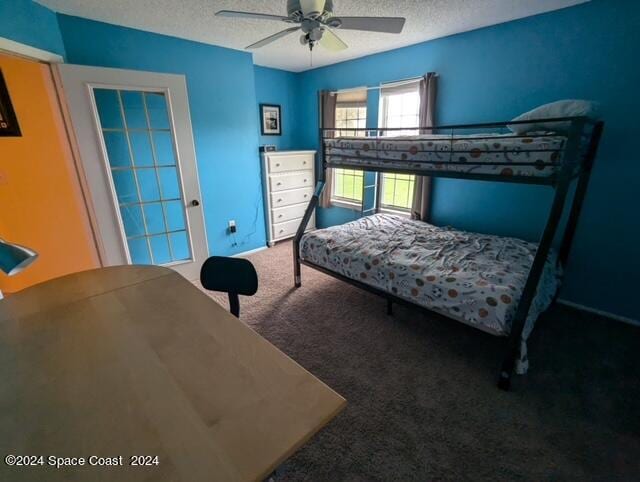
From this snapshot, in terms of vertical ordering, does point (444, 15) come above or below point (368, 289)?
above

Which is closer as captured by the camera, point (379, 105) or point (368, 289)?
point (368, 289)

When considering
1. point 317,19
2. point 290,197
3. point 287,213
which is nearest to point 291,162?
point 290,197

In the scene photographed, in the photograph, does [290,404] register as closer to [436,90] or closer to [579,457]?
[579,457]

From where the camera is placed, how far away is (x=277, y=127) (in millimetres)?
4297

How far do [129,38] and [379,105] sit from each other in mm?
2666

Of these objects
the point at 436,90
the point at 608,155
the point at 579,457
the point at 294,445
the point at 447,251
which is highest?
the point at 436,90

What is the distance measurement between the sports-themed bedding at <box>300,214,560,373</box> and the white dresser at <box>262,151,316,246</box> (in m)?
1.31

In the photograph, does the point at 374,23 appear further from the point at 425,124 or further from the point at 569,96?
the point at 569,96

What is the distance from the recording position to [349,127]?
407cm

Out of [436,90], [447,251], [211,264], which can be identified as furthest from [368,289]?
[436,90]

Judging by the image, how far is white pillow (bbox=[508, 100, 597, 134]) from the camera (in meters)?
1.66

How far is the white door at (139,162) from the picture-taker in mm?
2354

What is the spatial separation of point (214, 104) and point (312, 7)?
2.13 m

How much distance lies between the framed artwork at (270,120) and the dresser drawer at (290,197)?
0.93 meters
